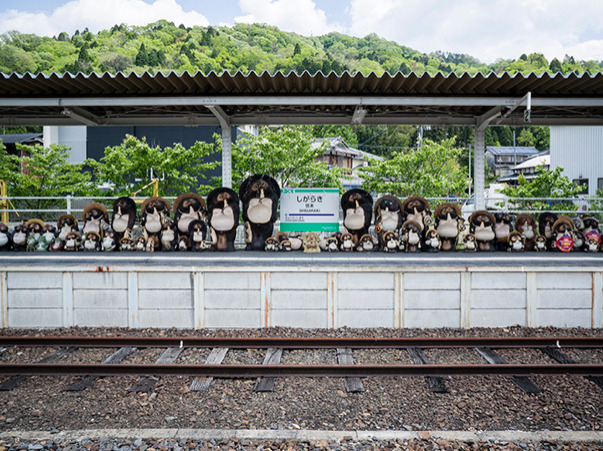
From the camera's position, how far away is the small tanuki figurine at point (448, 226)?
8.24 metres

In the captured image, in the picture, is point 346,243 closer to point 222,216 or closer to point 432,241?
point 432,241

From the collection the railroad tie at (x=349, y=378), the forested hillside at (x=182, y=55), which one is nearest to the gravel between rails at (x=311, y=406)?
the railroad tie at (x=349, y=378)

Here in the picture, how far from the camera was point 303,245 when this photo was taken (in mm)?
8523

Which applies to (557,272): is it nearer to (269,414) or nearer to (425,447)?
(425,447)

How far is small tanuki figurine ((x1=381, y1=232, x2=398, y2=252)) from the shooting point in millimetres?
8141

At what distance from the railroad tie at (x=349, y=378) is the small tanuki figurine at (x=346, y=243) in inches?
115

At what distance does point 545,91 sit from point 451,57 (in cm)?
12843

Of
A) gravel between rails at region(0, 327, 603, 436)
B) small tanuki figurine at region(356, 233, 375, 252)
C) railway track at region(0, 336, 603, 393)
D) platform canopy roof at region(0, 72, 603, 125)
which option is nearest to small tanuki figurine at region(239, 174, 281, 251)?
platform canopy roof at region(0, 72, 603, 125)

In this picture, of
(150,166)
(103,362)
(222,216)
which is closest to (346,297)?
(222,216)

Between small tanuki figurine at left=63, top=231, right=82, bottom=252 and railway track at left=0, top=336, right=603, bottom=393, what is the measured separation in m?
2.67

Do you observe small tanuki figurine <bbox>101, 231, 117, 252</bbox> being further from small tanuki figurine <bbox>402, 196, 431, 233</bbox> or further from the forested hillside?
the forested hillside

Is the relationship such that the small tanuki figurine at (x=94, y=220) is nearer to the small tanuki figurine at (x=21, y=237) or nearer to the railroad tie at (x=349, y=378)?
the small tanuki figurine at (x=21, y=237)

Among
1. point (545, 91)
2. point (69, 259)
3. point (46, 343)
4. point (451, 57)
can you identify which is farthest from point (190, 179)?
point (451, 57)

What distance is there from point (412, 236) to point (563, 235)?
2987mm
